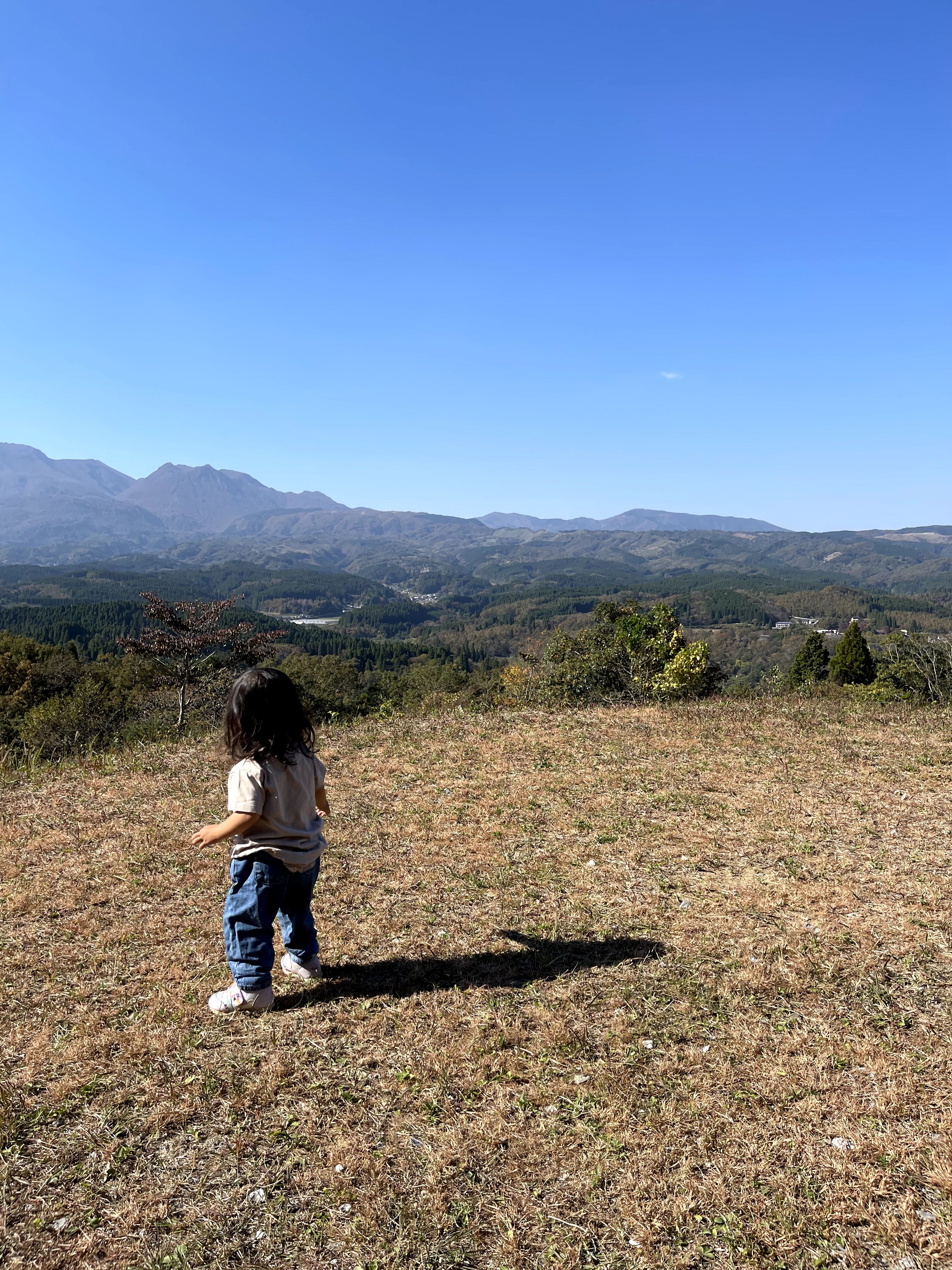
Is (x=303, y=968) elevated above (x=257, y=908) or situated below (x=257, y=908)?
below

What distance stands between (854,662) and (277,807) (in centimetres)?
4689

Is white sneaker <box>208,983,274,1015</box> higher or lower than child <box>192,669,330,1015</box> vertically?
lower

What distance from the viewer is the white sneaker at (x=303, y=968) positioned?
14.4 feet

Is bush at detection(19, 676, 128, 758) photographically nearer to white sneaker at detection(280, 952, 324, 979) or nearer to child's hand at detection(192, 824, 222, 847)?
white sneaker at detection(280, 952, 324, 979)

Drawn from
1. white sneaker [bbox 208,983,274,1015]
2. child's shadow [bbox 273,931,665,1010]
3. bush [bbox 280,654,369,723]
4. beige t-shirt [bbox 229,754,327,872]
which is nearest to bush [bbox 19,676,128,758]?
bush [bbox 280,654,369,723]

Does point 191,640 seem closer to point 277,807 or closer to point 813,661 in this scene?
point 277,807

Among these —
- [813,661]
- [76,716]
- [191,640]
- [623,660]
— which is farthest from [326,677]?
[813,661]

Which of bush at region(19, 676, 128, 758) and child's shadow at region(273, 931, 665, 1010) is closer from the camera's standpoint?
child's shadow at region(273, 931, 665, 1010)

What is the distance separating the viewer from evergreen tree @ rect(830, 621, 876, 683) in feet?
140

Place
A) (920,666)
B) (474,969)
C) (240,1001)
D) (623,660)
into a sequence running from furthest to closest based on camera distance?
(623,660), (920,666), (474,969), (240,1001)

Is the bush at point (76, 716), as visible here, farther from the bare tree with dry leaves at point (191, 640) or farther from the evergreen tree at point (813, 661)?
the evergreen tree at point (813, 661)

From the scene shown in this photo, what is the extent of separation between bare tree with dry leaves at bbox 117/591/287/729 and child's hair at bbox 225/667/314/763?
46.0 ft

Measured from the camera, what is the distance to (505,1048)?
380 centimetres

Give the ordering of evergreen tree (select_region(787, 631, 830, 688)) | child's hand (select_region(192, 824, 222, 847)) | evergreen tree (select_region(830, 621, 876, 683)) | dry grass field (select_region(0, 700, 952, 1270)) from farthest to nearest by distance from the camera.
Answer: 1. evergreen tree (select_region(787, 631, 830, 688))
2. evergreen tree (select_region(830, 621, 876, 683))
3. child's hand (select_region(192, 824, 222, 847))
4. dry grass field (select_region(0, 700, 952, 1270))
